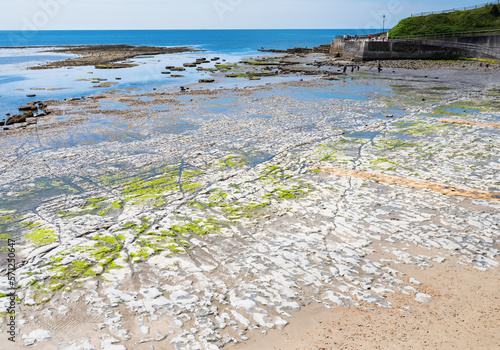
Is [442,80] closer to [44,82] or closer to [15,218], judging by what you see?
[15,218]

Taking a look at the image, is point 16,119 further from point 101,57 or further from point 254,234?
point 101,57

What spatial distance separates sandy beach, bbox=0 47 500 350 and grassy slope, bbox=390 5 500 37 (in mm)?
55885

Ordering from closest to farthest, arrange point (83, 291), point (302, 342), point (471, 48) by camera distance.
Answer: point (302, 342) < point (83, 291) < point (471, 48)

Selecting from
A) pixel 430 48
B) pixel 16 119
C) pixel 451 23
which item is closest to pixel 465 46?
pixel 430 48

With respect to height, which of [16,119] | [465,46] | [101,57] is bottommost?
[16,119]

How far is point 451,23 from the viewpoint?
73.2 m

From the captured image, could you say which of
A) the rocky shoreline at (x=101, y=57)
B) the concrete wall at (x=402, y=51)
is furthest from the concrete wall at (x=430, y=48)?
the rocky shoreline at (x=101, y=57)

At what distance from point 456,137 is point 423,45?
5464 cm

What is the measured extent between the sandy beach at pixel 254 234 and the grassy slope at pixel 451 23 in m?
55.9

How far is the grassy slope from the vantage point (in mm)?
68938

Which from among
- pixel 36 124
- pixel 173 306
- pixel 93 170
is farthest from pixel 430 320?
pixel 36 124

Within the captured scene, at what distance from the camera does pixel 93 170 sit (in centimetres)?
1733

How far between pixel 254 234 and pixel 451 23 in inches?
3168

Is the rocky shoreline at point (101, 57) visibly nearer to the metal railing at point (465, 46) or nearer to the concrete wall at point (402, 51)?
the concrete wall at point (402, 51)
